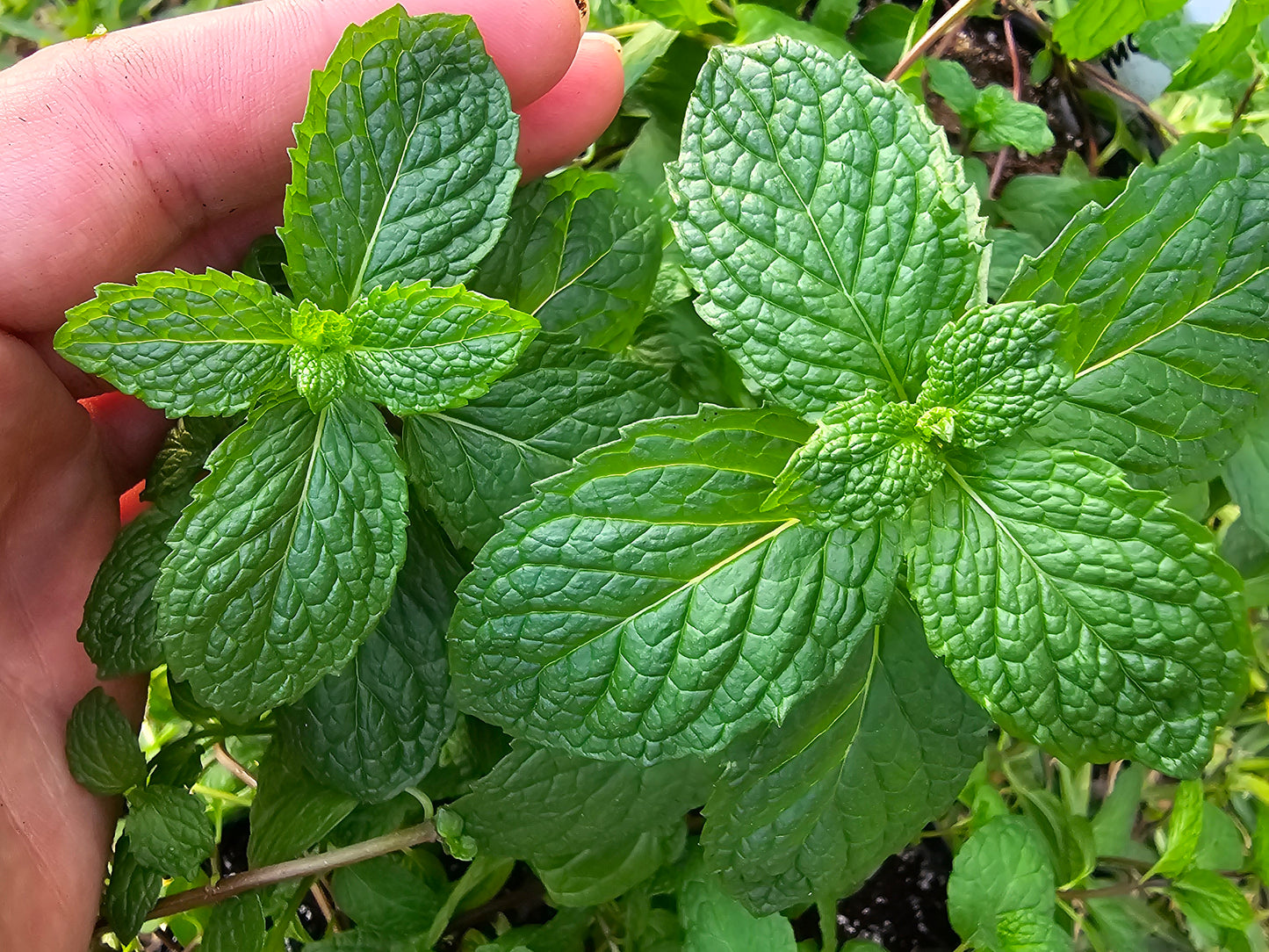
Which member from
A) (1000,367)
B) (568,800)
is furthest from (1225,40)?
(568,800)

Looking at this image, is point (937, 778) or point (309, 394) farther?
point (937, 778)

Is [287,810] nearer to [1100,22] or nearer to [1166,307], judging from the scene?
[1166,307]

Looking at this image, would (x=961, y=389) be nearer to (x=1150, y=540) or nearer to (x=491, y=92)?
(x=1150, y=540)

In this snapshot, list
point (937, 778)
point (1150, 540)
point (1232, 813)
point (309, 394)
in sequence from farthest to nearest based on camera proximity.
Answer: point (1232, 813) < point (937, 778) < point (309, 394) < point (1150, 540)

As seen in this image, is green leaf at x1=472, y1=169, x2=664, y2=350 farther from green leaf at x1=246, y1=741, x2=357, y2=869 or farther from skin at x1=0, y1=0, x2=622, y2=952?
green leaf at x1=246, y1=741, x2=357, y2=869

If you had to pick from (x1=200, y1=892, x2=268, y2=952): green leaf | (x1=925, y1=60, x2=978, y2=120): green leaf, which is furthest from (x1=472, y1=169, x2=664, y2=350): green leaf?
(x1=200, y1=892, x2=268, y2=952): green leaf

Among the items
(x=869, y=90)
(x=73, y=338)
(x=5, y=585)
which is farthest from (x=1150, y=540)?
(x=5, y=585)
